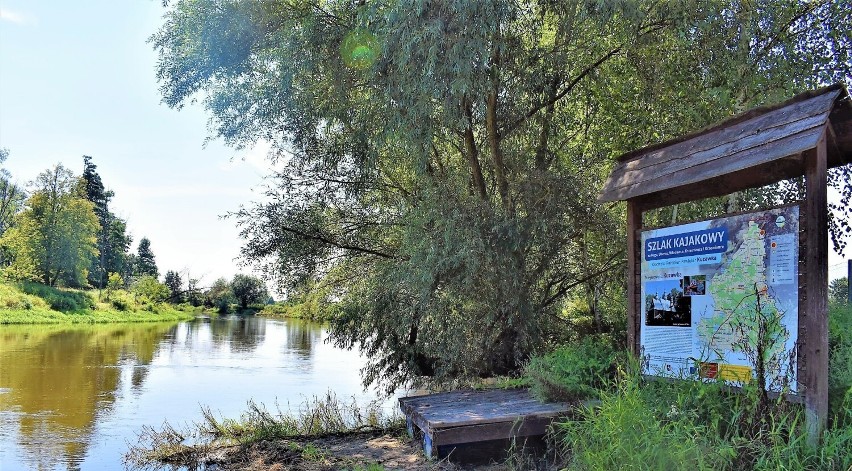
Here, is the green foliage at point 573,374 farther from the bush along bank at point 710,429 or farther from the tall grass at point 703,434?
the tall grass at point 703,434

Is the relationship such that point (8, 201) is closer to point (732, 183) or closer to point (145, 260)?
point (145, 260)

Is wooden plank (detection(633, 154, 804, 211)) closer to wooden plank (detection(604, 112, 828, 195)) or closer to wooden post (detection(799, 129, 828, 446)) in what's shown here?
wooden plank (detection(604, 112, 828, 195))

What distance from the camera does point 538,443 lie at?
5230 mm

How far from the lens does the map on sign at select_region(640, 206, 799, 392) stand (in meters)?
3.80

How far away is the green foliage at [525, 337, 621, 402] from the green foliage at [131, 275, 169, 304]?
51369 millimetres

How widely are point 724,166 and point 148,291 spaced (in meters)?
56.9

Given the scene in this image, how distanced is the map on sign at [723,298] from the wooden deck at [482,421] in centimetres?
103

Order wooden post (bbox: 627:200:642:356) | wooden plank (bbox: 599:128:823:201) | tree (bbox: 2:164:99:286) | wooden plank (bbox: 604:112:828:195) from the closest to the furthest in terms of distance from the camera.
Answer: wooden plank (bbox: 599:128:823:201), wooden plank (bbox: 604:112:828:195), wooden post (bbox: 627:200:642:356), tree (bbox: 2:164:99:286)

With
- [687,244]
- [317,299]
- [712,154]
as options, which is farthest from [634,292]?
[317,299]

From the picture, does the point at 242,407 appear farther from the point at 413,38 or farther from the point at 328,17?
the point at 413,38

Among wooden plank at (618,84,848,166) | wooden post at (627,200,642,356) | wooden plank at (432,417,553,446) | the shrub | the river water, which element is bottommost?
the river water

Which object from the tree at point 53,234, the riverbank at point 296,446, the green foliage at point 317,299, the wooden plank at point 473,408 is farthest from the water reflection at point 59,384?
the tree at point 53,234

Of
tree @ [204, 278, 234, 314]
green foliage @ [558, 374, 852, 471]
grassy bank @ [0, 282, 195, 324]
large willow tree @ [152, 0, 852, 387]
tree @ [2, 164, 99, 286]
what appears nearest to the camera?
green foliage @ [558, 374, 852, 471]

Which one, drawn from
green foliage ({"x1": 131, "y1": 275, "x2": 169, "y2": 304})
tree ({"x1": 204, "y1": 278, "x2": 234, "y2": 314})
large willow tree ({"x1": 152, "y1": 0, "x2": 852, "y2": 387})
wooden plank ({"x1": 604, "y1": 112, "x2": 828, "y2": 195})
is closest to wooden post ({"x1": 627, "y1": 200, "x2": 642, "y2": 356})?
wooden plank ({"x1": 604, "y1": 112, "x2": 828, "y2": 195})
